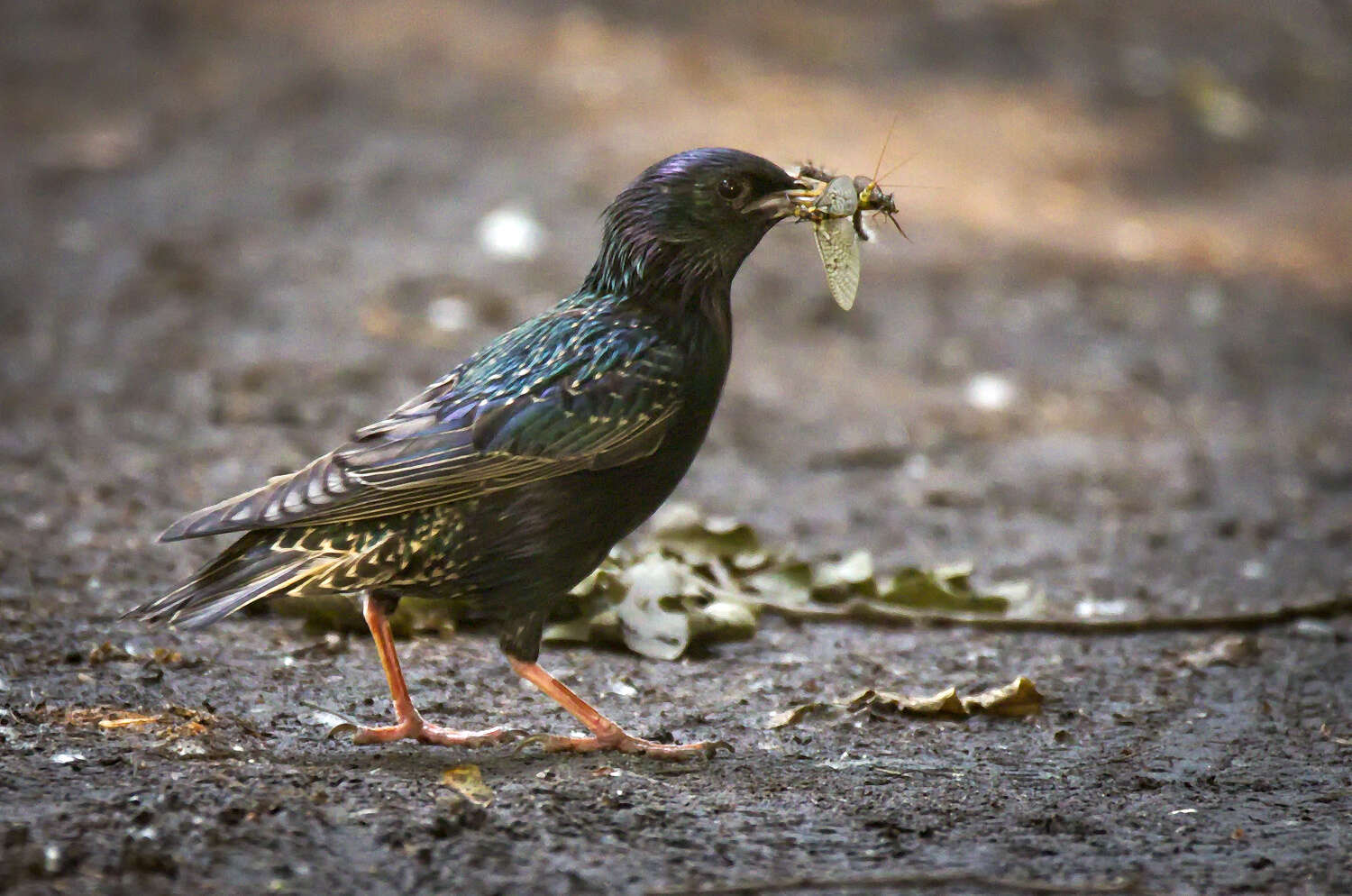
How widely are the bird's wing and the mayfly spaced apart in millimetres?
480

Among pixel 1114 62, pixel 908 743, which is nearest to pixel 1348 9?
pixel 1114 62

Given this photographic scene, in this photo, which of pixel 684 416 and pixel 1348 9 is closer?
pixel 684 416

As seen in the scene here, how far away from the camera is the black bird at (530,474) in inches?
148

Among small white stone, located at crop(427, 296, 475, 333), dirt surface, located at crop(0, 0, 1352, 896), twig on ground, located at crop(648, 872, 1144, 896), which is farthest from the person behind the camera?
small white stone, located at crop(427, 296, 475, 333)

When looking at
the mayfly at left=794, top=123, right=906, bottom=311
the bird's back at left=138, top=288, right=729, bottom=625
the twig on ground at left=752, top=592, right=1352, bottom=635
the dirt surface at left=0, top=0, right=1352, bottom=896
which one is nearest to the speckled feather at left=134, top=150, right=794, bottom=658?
the bird's back at left=138, top=288, right=729, bottom=625

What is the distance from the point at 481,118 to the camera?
34.6ft

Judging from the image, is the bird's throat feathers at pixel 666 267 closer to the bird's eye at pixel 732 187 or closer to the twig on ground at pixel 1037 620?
the bird's eye at pixel 732 187

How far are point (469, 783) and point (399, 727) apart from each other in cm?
41

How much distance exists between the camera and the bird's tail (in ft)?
11.9

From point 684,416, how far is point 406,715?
971 mm

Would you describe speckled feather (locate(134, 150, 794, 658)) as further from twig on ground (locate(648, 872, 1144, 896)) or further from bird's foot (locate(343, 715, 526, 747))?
twig on ground (locate(648, 872, 1144, 896))

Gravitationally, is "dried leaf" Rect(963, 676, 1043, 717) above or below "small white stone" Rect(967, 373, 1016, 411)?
below

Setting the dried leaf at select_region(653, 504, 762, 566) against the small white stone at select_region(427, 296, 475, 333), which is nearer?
the dried leaf at select_region(653, 504, 762, 566)

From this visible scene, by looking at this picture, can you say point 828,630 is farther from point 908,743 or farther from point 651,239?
point 651,239
